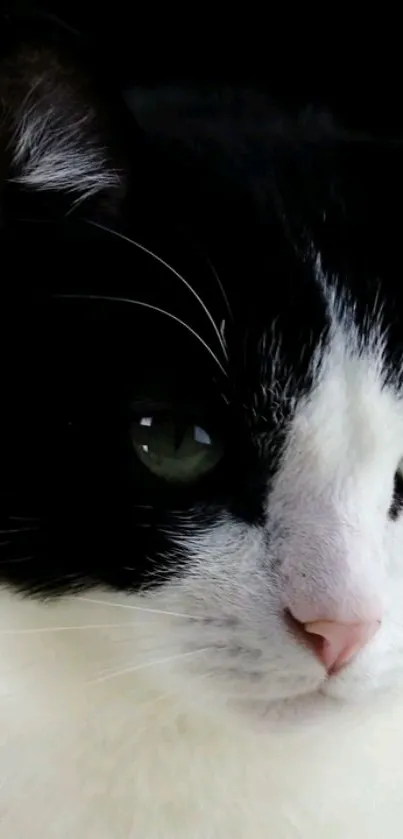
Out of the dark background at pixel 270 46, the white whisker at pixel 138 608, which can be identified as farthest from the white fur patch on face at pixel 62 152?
the dark background at pixel 270 46

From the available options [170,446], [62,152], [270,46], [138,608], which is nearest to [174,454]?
[170,446]

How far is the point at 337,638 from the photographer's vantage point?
0.66 m

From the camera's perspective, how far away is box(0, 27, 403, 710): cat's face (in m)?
0.68

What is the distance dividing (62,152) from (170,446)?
0.77 feet

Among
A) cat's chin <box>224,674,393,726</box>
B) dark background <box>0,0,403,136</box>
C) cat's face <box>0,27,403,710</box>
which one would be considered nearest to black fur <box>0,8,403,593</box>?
cat's face <box>0,27,403,710</box>

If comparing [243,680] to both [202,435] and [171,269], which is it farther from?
[171,269]

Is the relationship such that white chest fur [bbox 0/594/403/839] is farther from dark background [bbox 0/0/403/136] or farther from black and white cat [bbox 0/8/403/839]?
dark background [bbox 0/0/403/136]

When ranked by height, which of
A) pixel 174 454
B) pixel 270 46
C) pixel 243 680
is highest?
pixel 270 46

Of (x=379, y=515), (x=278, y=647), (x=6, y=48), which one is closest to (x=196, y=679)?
(x=278, y=647)

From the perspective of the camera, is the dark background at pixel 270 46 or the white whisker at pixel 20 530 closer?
the white whisker at pixel 20 530

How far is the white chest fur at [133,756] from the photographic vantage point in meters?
0.76

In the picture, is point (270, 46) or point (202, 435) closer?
point (202, 435)

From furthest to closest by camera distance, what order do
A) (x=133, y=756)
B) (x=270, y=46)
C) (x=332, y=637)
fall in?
(x=270, y=46) < (x=133, y=756) < (x=332, y=637)

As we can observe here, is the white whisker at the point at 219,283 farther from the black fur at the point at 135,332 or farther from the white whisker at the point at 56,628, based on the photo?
the white whisker at the point at 56,628
